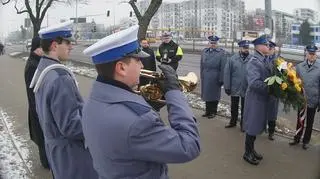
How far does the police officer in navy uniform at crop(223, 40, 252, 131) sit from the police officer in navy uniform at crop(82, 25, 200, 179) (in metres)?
6.33

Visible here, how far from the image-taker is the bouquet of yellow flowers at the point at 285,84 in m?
6.16

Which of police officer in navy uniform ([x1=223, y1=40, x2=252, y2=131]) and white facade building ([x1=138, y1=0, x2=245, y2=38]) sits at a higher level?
white facade building ([x1=138, y1=0, x2=245, y2=38])

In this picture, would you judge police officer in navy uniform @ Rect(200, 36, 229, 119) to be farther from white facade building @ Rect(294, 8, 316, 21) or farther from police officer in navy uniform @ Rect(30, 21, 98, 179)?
police officer in navy uniform @ Rect(30, 21, 98, 179)

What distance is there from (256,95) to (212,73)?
3355 millimetres

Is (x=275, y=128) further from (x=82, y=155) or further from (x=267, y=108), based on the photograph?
(x=82, y=155)

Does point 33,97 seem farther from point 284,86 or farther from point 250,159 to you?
point 284,86

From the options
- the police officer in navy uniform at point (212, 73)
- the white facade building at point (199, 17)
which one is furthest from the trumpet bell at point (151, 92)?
the white facade building at point (199, 17)

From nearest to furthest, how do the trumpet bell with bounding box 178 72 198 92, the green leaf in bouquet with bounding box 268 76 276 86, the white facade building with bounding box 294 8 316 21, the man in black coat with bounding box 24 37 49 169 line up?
the trumpet bell with bounding box 178 72 198 92 → the man in black coat with bounding box 24 37 49 169 → the green leaf in bouquet with bounding box 268 76 276 86 → the white facade building with bounding box 294 8 316 21

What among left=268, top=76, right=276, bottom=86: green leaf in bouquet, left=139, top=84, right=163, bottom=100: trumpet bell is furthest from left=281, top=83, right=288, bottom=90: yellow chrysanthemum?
left=139, top=84, right=163, bottom=100: trumpet bell

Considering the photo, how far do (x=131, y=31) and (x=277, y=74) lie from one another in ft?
13.9

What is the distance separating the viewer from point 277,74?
629 centimetres

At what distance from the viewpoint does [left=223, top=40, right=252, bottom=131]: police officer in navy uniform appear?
8.67 m

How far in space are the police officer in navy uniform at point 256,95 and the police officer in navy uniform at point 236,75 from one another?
7.04 ft

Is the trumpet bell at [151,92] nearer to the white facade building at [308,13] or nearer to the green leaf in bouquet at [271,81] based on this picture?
the green leaf in bouquet at [271,81]
